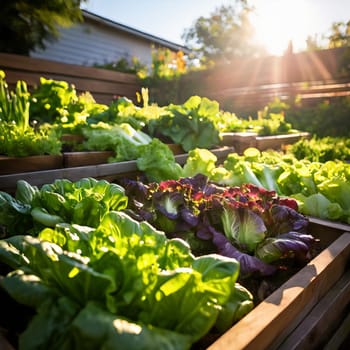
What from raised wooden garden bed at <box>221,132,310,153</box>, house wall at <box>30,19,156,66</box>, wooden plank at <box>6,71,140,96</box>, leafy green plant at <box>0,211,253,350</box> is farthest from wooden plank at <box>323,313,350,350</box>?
house wall at <box>30,19,156,66</box>

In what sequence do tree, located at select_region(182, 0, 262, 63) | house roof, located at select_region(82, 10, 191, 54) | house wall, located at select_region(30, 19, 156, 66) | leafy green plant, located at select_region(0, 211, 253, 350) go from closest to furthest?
leafy green plant, located at select_region(0, 211, 253, 350)
house wall, located at select_region(30, 19, 156, 66)
house roof, located at select_region(82, 10, 191, 54)
tree, located at select_region(182, 0, 262, 63)

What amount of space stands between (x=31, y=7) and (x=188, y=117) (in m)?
4.79

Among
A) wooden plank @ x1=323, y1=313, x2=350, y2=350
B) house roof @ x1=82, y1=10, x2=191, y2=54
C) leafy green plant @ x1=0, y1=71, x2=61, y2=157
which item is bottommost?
wooden plank @ x1=323, y1=313, x2=350, y2=350

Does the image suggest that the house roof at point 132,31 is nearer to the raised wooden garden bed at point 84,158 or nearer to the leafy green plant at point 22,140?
the leafy green plant at point 22,140

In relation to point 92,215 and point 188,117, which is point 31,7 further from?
point 92,215

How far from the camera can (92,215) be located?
1.23 metres

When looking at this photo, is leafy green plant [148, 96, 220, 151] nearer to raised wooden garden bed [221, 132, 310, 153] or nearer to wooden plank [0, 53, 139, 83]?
raised wooden garden bed [221, 132, 310, 153]

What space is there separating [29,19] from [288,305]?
283 inches

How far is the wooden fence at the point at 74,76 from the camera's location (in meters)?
4.47

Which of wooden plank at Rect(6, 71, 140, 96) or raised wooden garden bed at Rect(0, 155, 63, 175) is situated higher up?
wooden plank at Rect(6, 71, 140, 96)

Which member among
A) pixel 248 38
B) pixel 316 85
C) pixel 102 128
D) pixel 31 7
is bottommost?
pixel 102 128

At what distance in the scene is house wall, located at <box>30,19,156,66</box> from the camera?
9836mm

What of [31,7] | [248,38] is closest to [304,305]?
[31,7]

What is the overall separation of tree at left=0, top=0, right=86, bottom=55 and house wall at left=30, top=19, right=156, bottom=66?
84.6 inches
